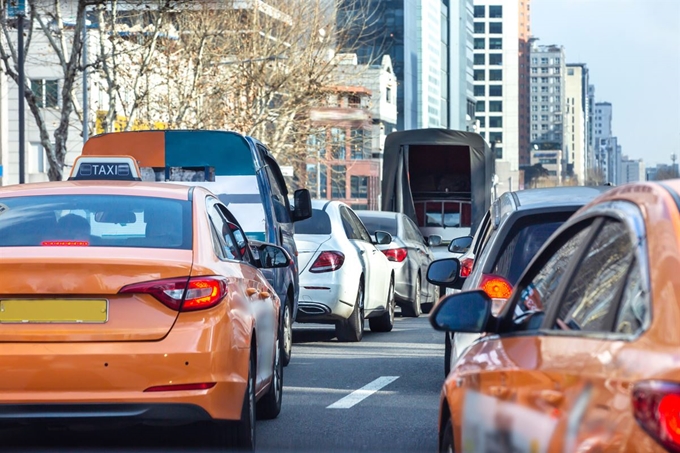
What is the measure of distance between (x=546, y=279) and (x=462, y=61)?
492ft

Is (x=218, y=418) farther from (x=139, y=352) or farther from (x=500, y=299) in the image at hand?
(x=500, y=299)

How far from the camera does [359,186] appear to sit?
364ft

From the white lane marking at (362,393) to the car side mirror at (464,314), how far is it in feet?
15.3

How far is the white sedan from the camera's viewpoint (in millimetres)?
13805

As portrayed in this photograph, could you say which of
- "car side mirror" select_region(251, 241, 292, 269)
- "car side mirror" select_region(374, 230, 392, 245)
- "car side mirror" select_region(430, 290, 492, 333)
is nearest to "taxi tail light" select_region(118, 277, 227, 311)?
"car side mirror" select_region(251, 241, 292, 269)

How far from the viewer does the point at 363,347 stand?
13.7 m

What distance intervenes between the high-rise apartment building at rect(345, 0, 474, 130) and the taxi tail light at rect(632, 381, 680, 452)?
9351 cm

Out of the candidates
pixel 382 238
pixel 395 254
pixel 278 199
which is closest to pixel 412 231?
pixel 395 254

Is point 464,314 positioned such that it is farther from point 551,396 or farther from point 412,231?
point 412,231

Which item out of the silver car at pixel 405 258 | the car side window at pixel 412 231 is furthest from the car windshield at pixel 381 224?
the car side window at pixel 412 231

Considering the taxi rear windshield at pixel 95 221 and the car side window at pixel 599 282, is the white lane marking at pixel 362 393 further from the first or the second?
the car side window at pixel 599 282

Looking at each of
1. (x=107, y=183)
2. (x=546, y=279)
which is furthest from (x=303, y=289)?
(x=546, y=279)

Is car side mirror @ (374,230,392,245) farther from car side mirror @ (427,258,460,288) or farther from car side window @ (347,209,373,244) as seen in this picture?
car side mirror @ (427,258,460,288)

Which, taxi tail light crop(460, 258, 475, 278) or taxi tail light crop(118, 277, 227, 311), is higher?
taxi tail light crop(118, 277, 227, 311)
